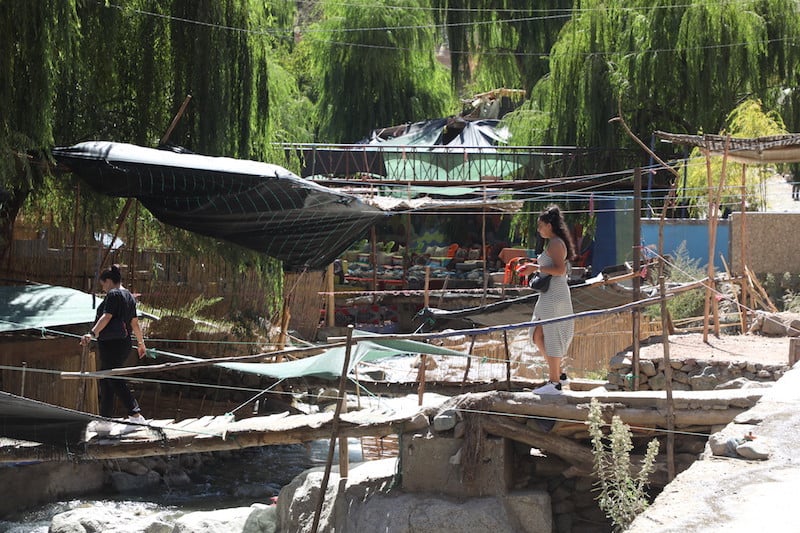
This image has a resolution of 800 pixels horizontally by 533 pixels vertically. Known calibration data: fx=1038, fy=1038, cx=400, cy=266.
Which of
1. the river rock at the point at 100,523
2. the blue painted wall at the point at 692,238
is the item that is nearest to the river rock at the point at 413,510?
the river rock at the point at 100,523

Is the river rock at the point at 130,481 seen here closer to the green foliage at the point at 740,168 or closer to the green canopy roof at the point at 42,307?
the green canopy roof at the point at 42,307

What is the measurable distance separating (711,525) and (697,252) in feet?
45.9

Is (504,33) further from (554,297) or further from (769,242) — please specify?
(554,297)

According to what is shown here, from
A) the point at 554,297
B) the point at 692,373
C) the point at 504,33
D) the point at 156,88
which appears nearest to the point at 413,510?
the point at 554,297

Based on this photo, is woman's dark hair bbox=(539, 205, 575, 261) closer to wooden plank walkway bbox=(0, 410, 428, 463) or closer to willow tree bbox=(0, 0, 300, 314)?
wooden plank walkway bbox=(0, 410, 428, 463)

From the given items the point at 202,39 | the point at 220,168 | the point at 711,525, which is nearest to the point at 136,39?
the point at 202,39

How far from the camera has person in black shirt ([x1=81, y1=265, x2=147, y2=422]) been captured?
782cm

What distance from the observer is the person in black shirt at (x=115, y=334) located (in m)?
7.82

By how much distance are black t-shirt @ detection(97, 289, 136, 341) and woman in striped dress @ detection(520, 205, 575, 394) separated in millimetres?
3006

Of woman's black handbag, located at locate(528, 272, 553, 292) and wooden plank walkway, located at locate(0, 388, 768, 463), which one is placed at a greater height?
woman's black handbag, located at locate(528, 272, 553, 292)

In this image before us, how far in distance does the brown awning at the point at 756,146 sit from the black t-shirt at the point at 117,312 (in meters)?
6.20

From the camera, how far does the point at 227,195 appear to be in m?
9.20

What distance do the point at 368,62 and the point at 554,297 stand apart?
19.8 meters

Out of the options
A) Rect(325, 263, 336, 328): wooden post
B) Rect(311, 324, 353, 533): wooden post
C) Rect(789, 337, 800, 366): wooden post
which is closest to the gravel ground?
Rect(789, 337, 800, 366): wooden post
